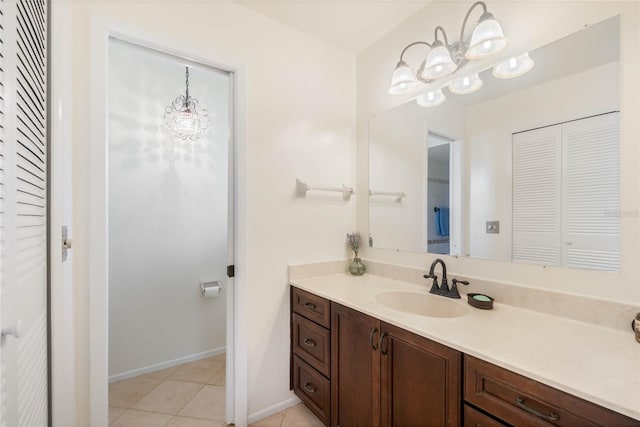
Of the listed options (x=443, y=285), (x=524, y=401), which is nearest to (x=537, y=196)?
(x=443, y=285)

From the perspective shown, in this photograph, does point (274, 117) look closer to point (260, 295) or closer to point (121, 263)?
point (260, 295)

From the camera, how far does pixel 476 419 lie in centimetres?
89

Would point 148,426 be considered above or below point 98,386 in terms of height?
below

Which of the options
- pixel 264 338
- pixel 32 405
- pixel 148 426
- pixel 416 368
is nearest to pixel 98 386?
pixel 32 405

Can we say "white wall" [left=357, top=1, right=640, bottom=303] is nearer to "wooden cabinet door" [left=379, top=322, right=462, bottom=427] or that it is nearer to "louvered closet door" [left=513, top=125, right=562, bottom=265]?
"louvered closet door" [left=513, top=125, right=562, bottom=265]

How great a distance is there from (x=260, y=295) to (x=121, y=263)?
1.27 meters

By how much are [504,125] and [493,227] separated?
51cm

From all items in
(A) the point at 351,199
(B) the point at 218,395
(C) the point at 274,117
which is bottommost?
(B) the point at 218,395

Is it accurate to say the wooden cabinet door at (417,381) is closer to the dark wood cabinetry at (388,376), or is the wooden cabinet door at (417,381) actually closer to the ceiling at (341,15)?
the dark wood cabinetry at (388,376)

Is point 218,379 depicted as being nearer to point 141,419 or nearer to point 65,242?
point 141,419

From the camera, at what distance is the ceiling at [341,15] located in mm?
1664

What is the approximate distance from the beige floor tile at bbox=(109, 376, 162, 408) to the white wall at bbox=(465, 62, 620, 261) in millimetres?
2412

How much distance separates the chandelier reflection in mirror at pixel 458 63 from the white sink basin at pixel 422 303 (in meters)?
1.13

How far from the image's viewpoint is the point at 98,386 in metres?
1.29
